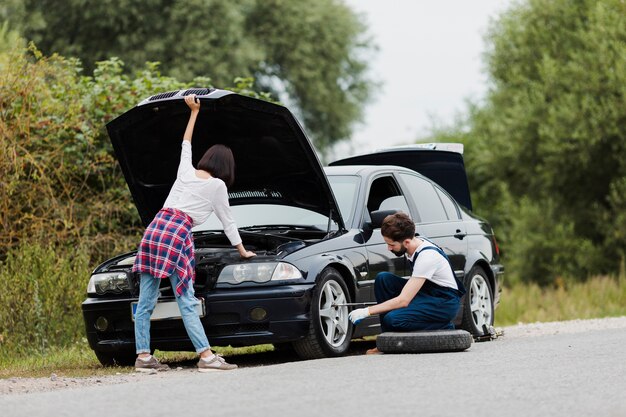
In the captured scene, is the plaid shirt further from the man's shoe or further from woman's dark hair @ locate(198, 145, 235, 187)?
the man's shoe

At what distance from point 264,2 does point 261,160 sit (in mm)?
28766

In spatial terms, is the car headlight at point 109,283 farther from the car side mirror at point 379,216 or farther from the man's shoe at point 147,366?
the car side mirror at point 379,216

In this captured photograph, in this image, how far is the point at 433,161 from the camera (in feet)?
40.2

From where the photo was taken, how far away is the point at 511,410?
6133 mm

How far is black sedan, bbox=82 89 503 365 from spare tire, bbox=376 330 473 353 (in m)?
0.45

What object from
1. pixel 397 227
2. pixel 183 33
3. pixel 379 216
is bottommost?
pixel 397 227

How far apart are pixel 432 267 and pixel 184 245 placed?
2.14 metres

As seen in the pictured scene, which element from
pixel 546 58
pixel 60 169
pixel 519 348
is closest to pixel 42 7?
pixel 546 58

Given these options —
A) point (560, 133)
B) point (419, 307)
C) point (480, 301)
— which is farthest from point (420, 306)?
point (560, 133)

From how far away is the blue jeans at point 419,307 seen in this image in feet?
31.0

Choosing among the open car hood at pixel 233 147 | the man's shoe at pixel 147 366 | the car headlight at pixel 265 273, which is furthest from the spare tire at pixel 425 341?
the man's shoe at pixel 147 366

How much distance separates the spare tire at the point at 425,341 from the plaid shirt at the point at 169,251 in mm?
1753

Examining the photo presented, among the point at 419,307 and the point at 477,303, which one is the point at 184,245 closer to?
the point at 419,307

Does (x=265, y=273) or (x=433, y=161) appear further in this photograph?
(x=433, y=161)
